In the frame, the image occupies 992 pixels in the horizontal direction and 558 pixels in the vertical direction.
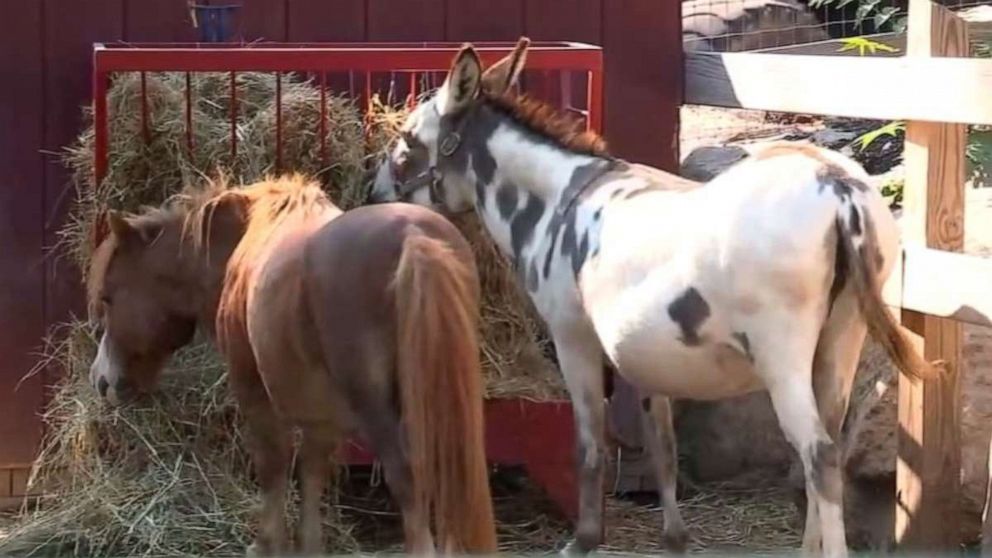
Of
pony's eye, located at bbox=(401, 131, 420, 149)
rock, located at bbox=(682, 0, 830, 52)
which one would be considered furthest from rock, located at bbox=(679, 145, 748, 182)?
rock, located at bbox=(682, 0, 830, 52)

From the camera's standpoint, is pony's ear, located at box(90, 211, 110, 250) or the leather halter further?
pony's ear, located at box(90, 211, 110, 250)

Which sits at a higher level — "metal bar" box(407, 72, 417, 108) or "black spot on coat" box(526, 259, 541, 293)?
"metal bar" box(407, 72, 417, 108)

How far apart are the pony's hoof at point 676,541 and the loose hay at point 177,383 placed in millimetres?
695

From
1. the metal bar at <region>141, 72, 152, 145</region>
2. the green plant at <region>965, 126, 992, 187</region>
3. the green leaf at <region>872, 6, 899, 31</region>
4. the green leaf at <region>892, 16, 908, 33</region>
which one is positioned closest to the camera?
the metal bar at <region>141, 72, 152, 145</region>

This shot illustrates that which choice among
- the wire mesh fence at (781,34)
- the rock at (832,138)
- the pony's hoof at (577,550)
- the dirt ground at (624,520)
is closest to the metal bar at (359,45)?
the dirt ground at (624,520)

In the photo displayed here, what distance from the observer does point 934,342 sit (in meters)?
5.32

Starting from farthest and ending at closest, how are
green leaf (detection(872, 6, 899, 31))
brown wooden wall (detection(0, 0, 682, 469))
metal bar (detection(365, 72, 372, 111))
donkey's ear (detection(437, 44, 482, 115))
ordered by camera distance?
green leaf (detection(872, 6, 899, 31)) → brown wooden wall (detection(0, 0, 682, 469)) → metal bar (detection(365, 72, 372, 111)) → donkey's ear (detection(437, 44, 482, 115))

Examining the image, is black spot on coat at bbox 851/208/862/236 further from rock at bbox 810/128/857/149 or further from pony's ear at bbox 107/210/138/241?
rock at bbox 810/128/857/149

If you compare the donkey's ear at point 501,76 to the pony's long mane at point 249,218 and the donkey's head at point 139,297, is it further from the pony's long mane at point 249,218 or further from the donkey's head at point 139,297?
the donkey's head at point 139,297

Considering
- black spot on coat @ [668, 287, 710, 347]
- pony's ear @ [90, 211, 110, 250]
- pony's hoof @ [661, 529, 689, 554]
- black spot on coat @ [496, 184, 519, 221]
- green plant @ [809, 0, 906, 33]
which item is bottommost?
pony's hoof @ [661, 529, 689, 554]

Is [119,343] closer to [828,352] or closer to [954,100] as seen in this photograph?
[828,352]

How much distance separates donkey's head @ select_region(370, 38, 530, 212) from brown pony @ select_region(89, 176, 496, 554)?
0.47 metres

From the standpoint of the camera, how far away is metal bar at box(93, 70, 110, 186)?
221 inches

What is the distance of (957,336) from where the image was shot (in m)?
5.31
